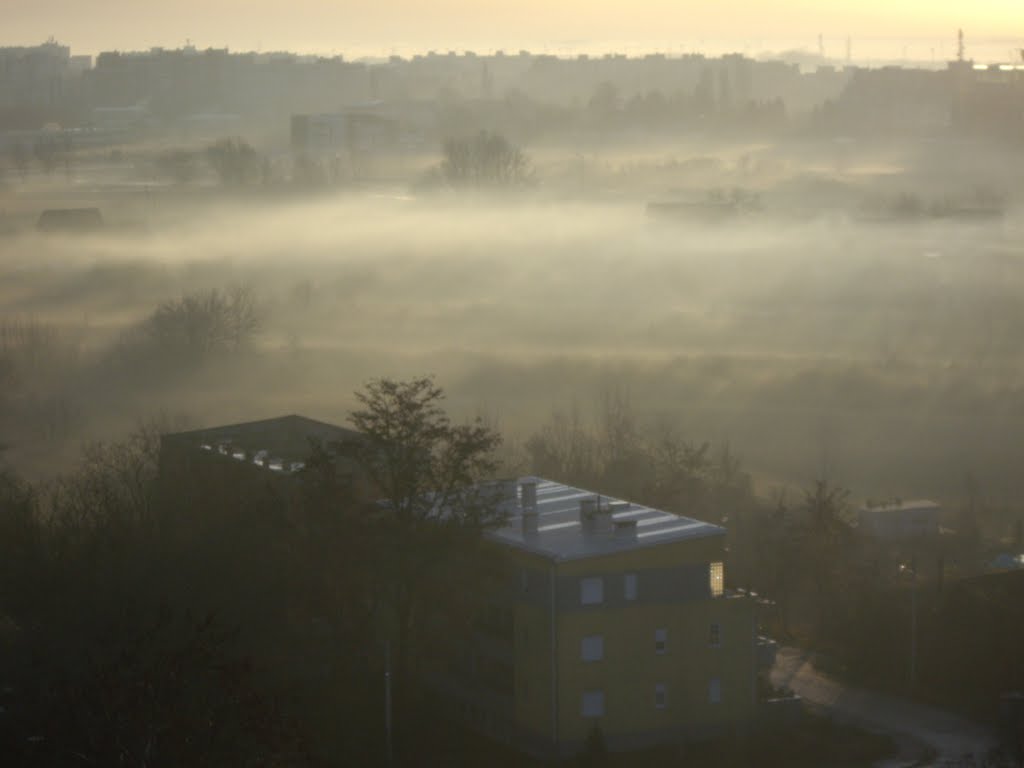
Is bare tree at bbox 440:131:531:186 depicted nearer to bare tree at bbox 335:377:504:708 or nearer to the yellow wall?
bare tree at bbox 335:377:504:708

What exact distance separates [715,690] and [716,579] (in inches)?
26.4

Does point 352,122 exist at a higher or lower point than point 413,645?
higher

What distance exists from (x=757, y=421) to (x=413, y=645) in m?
14.1

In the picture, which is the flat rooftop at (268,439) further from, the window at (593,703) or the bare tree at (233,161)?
the bare tree at (233,161)

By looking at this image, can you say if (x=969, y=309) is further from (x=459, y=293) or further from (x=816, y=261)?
(x=459, y=293)

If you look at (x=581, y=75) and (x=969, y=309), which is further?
(x=581, y=75)

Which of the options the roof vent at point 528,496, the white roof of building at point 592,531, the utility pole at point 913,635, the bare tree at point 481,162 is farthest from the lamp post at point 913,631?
the bare tree at point 481,162

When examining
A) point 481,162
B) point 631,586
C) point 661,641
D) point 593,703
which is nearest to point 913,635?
point 661,641

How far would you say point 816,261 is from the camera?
1666 inches

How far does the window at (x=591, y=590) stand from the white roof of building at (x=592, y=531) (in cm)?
17

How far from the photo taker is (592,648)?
11.4 meters

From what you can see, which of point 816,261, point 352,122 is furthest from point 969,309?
point 352,122

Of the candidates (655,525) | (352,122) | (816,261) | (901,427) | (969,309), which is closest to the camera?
(655,525)

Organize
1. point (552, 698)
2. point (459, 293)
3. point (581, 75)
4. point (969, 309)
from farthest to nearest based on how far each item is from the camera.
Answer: point (581, 75) → point (459, 293) → point (969, 309) → point (552, 698)
